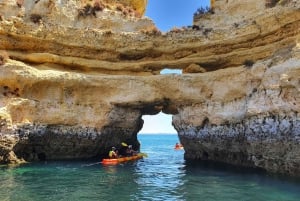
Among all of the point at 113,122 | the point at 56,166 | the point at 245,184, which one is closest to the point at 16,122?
the point at 56,166

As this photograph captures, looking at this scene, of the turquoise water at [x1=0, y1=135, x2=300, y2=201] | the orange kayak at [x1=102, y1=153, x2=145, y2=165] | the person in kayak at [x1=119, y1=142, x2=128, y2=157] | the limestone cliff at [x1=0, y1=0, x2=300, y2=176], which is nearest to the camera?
the turquoise water at [x1=0, y1=135, x2=300, y2=201]

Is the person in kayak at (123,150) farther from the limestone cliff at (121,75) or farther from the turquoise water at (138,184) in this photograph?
the turquoise water at (138,184)

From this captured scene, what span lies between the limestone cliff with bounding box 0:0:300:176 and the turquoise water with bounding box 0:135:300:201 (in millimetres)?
3261

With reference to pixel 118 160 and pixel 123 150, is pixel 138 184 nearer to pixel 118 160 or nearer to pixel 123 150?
pixel 118 160

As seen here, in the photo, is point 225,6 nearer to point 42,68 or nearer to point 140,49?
point 140,49

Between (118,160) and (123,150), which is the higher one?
(123,150)

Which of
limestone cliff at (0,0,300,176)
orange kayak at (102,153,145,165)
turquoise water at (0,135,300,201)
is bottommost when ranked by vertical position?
turquoise water at (0,135,300,201)

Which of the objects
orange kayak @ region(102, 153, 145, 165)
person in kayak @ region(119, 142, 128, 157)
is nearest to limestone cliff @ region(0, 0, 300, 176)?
person in kayak @ region(119, 142, 128, 157)

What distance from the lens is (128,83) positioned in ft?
87.0

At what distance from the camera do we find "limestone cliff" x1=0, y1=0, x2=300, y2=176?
2348cm

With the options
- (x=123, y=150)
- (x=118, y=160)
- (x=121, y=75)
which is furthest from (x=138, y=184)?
(x=123, y=150)

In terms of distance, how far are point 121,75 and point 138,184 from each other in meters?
11.8

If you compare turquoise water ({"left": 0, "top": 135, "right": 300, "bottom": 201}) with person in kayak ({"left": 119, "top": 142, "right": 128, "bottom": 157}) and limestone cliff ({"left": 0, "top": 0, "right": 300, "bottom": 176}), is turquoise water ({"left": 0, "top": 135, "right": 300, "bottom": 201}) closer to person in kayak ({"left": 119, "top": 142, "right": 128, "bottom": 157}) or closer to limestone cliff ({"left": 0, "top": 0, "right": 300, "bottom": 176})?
limestone cliff ({"left": 0, "top": 0, "right": 300, "bottom": 176})

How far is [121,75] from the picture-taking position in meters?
27.2
